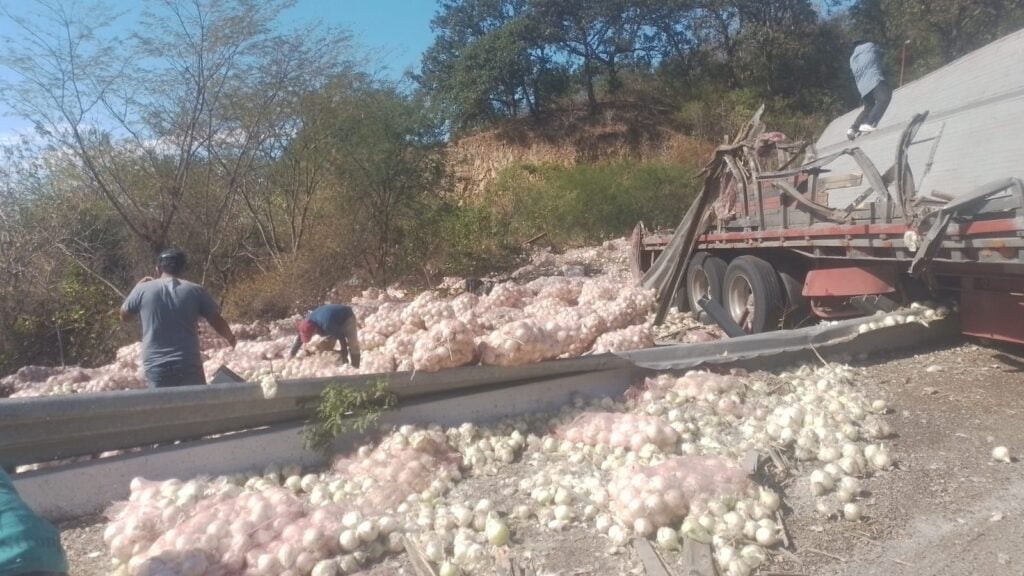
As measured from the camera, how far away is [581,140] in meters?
33.7

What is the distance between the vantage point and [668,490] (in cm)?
367

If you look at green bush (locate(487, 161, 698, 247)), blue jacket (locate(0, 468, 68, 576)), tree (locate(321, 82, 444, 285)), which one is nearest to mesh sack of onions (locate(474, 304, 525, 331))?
blue jacket (locate(0, 468, 68, 576))

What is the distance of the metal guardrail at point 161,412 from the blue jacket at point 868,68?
6.95 metres

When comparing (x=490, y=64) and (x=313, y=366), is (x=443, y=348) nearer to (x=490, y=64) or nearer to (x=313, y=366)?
(x=313, y=366)

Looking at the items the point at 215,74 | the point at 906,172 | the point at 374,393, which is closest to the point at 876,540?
the point at 374,393

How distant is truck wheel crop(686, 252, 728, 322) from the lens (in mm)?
9227

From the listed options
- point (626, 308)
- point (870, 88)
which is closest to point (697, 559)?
point (626, 308)

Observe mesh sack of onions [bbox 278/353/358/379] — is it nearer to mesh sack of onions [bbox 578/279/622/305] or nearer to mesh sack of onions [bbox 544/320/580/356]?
mesh sack of onions [bbox 544/320/580/356]

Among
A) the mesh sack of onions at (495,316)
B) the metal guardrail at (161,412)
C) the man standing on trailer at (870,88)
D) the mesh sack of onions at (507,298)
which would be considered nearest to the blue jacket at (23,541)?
the metal guardrail at (161,412)

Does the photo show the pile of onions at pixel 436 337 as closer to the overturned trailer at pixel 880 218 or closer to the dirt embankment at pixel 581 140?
the overturned trailer at pixel 880 218

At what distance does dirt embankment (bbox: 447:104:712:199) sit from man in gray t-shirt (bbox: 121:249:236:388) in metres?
26.6

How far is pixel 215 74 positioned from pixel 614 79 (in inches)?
1082

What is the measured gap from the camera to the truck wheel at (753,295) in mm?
7777

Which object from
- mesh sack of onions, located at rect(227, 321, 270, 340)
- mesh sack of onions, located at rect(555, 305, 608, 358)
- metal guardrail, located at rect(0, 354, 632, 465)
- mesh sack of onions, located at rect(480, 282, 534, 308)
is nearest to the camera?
metal guardrail, located at rect(0, 354, 632, 465)
